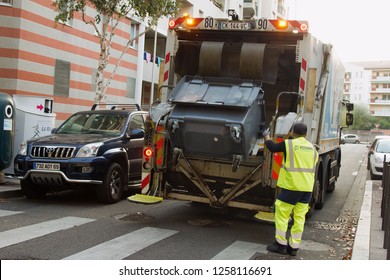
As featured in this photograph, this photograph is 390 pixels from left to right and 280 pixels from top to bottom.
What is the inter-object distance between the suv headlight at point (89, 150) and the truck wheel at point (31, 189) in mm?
1313

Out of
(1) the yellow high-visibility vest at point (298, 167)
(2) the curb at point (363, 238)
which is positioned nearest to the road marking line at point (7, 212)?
(1) the yellow high-visibility vest at point (298, 167)

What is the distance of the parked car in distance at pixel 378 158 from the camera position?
15.3 m

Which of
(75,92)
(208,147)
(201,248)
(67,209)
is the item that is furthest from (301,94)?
(75,92)

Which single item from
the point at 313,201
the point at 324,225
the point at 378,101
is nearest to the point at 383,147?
the point at 313,201

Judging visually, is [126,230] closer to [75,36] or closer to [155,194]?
[155,194]

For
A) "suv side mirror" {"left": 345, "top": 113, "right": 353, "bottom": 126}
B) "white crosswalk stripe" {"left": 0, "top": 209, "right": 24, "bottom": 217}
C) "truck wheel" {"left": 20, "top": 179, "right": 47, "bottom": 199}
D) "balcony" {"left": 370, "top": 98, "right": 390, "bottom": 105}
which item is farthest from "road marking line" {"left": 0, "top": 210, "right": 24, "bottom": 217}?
"balcony" {"left": 370, "top": 98, "right": 390, "bottom": 105}

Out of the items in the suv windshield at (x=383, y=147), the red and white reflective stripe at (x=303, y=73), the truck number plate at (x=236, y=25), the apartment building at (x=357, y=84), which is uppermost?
the apartment building at (x=357, y=84)

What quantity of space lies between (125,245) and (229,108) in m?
2.19

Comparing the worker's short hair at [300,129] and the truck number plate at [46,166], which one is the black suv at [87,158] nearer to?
the truck number plate at [46,166]

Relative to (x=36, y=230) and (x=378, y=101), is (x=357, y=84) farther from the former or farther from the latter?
(x=36, y=230)

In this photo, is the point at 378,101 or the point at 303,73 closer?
the point at 303,73

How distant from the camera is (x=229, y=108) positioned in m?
6.19

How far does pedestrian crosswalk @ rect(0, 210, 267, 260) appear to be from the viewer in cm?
533

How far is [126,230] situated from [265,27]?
3.53m
